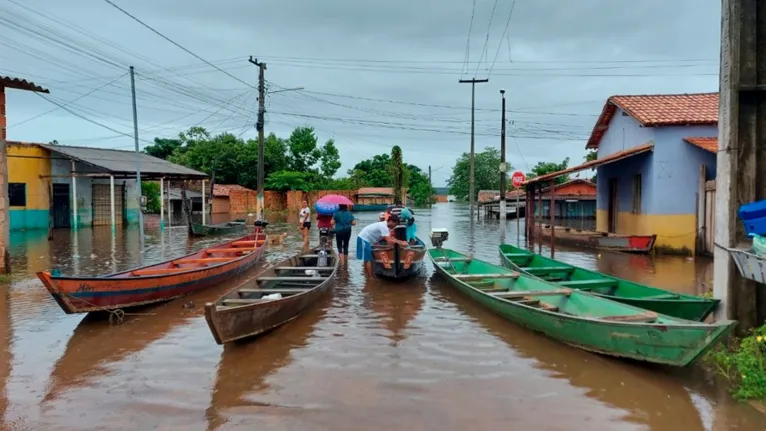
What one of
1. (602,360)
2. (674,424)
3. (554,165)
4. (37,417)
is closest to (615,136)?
(602,360)

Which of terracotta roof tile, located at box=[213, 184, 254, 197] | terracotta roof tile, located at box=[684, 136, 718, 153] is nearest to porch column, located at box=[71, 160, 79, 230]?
terracotta roof tile, located at box=[213, 184, 254, 197]

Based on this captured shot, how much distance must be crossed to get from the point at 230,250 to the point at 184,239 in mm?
9291

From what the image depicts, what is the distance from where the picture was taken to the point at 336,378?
5965 mm

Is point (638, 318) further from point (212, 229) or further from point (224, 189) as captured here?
point (224, 189)

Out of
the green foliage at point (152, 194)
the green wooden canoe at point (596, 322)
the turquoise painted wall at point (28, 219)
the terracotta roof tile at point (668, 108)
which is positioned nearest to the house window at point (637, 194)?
the terracotta roof tile at point (668, 108)

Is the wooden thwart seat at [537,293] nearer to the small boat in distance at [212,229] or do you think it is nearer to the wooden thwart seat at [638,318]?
the wooden thwart seat at [638,318]

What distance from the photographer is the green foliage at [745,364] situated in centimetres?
505

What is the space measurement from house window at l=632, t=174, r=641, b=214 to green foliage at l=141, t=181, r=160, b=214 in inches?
1140

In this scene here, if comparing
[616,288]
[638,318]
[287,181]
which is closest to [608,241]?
[616,288]

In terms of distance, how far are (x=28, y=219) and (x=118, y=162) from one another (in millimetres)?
4569

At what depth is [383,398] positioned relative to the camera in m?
5.39

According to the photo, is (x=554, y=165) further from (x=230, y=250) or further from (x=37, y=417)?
(x=37, y=417)

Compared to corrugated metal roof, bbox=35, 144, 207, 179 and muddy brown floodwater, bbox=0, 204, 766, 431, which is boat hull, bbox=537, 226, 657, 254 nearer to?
muddy brown floodwater, bbox=0, 204, 766, 431

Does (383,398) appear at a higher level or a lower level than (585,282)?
lower
